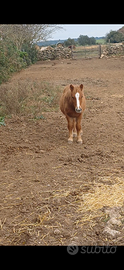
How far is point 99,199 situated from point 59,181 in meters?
0.90

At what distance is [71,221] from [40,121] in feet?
16.9

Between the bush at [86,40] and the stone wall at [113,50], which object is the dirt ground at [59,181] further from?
the bush at [86,40]

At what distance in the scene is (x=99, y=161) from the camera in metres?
5.29

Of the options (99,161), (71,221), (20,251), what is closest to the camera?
(20,251)

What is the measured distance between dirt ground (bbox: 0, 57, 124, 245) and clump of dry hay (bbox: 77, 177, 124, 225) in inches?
0.5

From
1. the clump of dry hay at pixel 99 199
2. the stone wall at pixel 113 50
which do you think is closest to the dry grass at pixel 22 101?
the clump of dry hay at pixel 99 199

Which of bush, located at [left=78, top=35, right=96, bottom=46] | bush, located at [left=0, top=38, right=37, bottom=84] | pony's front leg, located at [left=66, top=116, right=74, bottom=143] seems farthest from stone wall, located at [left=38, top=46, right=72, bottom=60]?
pony's front leg, located at [left=66, top=116, right=74, bottom=143]

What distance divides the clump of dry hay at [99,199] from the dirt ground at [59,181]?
13 millimetres

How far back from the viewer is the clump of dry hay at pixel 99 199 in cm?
353

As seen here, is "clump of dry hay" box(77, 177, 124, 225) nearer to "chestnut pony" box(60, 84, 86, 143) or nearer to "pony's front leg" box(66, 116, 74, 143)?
"chestnut pony" box(60, 84, 86, 143)

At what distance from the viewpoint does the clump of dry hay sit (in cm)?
353

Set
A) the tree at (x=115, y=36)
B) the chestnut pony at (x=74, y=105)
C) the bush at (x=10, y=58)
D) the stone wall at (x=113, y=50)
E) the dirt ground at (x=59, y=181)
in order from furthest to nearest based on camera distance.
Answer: the tree at (x=115, y=36), the stone wall at (x=113, y=50), the bush at (x=10, y=58), the chestnut pony at (x=74, y=105), the dirt ground at (x=59, y=181)
